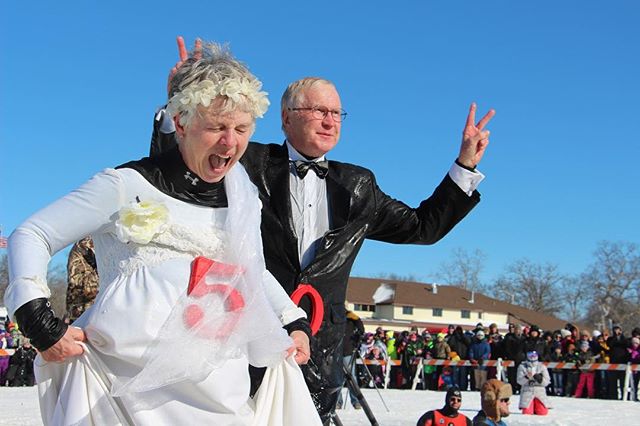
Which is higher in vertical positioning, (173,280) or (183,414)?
(173,280)

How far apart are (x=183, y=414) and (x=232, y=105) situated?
1027mm

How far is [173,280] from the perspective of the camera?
2.78m

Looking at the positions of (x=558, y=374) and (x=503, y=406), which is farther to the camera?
(x=558, y=374)

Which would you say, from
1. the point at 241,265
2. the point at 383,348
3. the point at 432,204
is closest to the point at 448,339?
the point at 383,348

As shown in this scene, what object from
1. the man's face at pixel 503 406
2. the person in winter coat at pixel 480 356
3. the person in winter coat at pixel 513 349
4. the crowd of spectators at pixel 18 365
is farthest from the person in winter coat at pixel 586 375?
the crowd of spectators at pixel 18 365

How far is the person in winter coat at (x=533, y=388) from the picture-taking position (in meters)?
14.3

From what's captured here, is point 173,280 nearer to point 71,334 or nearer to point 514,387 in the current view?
A: point 71,334

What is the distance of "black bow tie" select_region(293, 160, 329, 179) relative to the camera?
4.10m

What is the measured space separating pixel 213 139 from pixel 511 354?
17941 millimetres

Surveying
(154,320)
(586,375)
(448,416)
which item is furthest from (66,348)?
(586,375)

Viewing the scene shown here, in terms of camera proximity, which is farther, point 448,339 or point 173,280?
point 448,339

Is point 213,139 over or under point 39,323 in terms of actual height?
over

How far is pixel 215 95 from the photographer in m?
2.91

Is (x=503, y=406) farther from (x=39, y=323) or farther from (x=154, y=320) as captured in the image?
(x=39, y=323)
